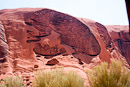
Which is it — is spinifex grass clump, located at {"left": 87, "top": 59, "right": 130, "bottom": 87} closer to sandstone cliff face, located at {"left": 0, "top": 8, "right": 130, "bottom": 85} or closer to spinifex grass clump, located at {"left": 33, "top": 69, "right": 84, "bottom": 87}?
spinifex grass clump, located at {"left": 33, "top": 69, "right": 84, "bottom": 87}

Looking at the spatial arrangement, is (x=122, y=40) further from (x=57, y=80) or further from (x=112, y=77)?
(x=57, y=80)

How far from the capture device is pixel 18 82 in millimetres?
5113

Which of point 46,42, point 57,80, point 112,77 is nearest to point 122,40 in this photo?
point 46,42

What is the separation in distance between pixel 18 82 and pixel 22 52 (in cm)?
580

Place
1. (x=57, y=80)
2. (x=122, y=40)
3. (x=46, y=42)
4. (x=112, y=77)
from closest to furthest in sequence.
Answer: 1. (x=57, y=80)
2. (x=112, y=77)
3. (x=46, y=42)
4. (x=122, y=40)

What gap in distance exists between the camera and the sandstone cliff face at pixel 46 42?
1018cm

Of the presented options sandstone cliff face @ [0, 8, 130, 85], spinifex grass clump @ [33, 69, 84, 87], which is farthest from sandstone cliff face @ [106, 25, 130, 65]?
spinifex grass clump @ [33, 69, 84, 87]

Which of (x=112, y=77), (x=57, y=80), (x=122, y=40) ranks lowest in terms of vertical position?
(x=122, y=40)

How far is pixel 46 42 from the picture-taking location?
39.4ft

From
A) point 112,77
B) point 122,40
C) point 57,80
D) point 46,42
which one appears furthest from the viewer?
point 122,40

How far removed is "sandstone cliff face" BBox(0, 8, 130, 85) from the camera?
10.2 meters

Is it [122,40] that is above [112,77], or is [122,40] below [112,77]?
below

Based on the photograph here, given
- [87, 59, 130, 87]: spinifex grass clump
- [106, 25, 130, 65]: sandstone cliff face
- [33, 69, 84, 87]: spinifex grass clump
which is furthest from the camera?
[106, 25, 130, 65]: sandstone cliff face

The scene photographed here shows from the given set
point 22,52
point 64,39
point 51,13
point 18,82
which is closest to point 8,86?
point 18,82
